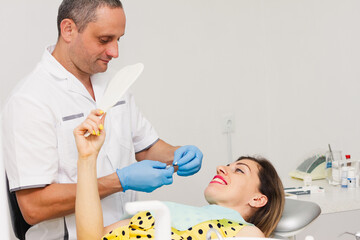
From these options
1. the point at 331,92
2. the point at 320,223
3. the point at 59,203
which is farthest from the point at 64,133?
the point at 331,92

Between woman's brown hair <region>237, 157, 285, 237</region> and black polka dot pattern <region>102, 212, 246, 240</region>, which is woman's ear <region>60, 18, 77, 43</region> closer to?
black polka dot pattern <region>102, 212, 246, 240</region>

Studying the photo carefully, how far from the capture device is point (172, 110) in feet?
9.36

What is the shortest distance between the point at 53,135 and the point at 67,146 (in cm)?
8

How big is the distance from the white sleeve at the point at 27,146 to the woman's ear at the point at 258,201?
2.32 feet

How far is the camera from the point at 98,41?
165 centimetres

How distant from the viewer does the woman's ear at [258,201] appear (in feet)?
5.55

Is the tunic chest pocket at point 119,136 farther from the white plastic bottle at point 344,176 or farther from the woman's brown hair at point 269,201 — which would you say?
the white plastic bottle at point 344,176

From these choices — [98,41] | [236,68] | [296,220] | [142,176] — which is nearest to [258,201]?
[296,220]

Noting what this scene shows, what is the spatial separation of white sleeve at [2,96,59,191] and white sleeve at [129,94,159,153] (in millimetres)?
→ 445

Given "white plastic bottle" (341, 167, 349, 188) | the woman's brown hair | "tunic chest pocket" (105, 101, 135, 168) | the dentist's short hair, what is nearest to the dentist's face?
the dentist's short hair

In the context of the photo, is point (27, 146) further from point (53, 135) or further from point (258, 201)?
point (258, 201)

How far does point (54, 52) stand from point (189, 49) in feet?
4.11

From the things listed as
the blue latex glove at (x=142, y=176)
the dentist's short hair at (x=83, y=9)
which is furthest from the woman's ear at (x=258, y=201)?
the dentist's short hair at (x=83, y=9)

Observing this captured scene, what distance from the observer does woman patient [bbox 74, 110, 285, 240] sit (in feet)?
4.43
